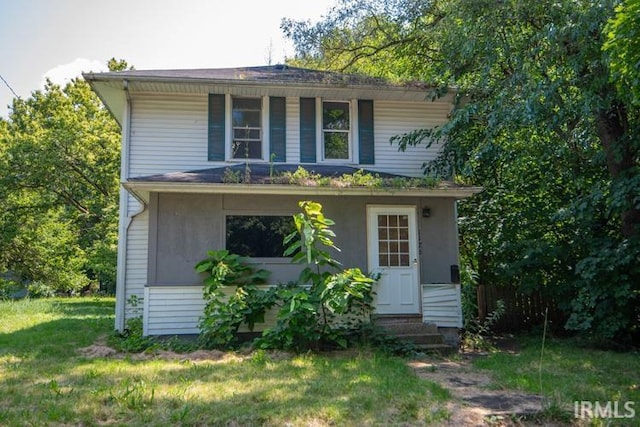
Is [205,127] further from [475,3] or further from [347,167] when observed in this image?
[475,3]

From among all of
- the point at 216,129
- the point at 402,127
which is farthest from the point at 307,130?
the point at 402,127

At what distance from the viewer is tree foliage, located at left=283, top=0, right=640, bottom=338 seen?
762 cm

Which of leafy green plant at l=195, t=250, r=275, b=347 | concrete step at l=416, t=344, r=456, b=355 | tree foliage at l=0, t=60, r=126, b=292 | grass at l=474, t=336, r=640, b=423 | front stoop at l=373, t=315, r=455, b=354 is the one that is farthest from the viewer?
tree foliage at l=0, t=60, r=126, b=292

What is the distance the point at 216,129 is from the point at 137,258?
2.96 meters

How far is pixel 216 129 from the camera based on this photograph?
31.7ft

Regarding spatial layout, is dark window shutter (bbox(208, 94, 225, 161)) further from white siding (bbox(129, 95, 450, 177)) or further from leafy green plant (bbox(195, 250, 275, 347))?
leafy green plant (bbox(195, 250, 275, 347))

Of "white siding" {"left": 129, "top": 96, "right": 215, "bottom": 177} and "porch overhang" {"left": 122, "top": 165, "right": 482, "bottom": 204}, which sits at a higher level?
"white siding" {"left": 129, "top": 96, "right": 215, "bottom": 177}

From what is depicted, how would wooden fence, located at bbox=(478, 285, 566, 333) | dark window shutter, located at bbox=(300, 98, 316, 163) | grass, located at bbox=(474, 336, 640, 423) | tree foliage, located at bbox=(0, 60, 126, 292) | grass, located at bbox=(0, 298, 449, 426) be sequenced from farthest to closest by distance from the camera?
tree foliage, located at bbox=(0, 60, 126, 292) < wooden fence, located at bbox=(478, 285, 566, 333) < dark window shutter, located at bbox=(300, 98, 316, 163) < grass, located at bbox=(474, 336, 640, 423) < grass, located at bbox=(0, 298, 449, 426)

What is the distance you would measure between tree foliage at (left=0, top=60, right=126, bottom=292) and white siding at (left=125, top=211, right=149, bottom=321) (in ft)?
28.1

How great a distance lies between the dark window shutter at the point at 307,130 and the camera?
393 inches

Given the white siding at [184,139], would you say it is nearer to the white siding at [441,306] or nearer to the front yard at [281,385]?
the white siding at [441,306]

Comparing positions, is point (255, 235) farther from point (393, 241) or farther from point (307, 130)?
point (307, 130)
